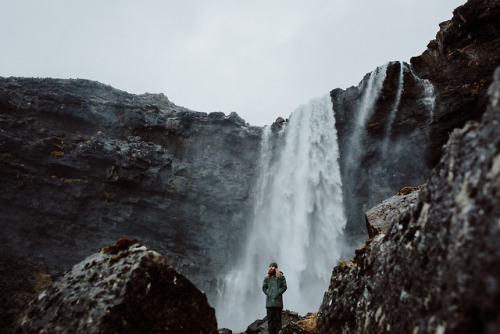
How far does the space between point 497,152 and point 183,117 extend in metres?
35.9

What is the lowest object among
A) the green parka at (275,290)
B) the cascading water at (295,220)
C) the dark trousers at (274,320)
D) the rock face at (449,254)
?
the rock face at (449,254)

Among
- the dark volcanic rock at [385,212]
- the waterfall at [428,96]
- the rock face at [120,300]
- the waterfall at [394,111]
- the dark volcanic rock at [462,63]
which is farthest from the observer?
Result: the waterfall at [394,111]

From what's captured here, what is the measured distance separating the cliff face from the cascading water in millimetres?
2261

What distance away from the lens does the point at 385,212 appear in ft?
29.1

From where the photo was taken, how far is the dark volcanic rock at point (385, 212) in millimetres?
8253

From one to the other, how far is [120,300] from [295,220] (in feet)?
97.5

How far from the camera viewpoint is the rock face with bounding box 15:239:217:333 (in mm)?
4250

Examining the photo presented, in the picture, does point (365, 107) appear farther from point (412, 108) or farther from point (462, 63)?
point (462, 63)

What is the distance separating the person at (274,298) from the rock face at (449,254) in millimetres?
5088

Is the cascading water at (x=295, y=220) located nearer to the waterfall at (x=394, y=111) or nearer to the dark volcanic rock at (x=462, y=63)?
the waterfall at (x=394, y=111)

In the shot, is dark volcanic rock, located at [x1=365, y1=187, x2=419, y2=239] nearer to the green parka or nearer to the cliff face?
the green parka

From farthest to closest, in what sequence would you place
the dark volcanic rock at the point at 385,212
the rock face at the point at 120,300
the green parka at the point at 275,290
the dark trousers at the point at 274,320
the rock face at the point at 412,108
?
the rock face at the point at 412,108 < the dark trousers at the point at 274,320 < the green parka at the point at 275,290 < the dark volcanic rock at the point at 385,212 < the rock face at the point at 120,300

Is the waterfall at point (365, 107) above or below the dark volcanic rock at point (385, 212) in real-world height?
above

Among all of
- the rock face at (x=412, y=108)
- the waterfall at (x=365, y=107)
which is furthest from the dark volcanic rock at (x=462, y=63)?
the waterfall at (x=365, y=107)
